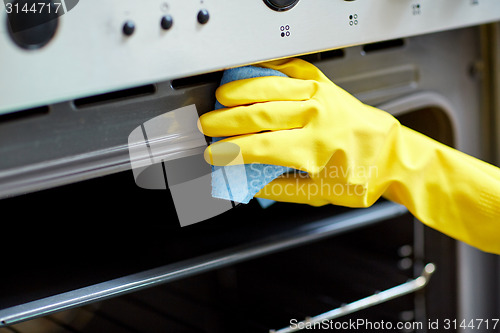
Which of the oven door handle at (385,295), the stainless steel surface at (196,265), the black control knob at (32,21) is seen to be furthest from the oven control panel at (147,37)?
the oven door handle at (385,295)

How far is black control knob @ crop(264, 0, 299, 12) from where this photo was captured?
1.99ft

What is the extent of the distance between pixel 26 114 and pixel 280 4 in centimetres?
34

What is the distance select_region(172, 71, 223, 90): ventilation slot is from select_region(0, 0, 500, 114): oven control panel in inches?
1.8

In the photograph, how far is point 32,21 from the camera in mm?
495

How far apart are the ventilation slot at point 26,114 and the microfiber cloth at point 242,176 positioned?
0.21 meters

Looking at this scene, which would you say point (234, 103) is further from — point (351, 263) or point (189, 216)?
point (351, 263)

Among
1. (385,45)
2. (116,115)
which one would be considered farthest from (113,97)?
(385,45)

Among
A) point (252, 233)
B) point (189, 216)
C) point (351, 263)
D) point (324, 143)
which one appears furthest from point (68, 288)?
point (351, 263)

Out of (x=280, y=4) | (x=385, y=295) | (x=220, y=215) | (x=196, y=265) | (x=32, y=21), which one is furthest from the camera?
(x=385, y=295)

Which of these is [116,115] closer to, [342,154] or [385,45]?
[342,154]

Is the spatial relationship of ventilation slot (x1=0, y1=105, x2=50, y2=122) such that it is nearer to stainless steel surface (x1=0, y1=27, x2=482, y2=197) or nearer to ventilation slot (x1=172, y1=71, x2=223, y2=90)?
stainless steel surface (x1=0, y1=27, x2=482, y2=197)

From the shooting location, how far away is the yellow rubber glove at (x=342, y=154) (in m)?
0.62

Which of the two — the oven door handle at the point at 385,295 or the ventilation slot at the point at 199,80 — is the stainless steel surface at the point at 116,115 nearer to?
the ventilation slot at the point at 199,80

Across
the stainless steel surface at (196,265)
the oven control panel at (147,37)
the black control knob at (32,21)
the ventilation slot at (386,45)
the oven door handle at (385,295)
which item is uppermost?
the black control knob at (32,21)
